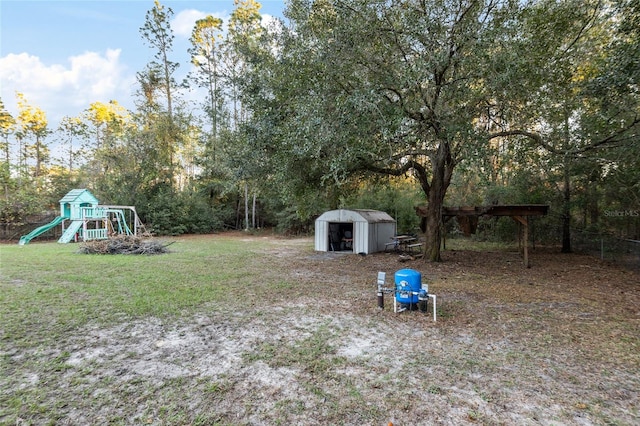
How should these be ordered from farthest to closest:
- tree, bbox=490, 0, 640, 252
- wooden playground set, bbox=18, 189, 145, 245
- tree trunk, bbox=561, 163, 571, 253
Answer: wooden playground set, bbox=18, 189, 145, 245 < tree trunk, bbox=561, 163, 571, 253 < tree, bbox=490, 0, 640, 252

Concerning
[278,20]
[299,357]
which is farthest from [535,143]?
[299,357]

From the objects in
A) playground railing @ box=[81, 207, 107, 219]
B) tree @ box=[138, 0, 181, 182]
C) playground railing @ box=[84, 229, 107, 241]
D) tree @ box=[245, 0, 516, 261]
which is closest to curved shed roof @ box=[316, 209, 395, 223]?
tree @ box=[245, 0, 516, 261]

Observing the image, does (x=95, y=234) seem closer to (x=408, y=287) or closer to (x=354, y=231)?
(x=354, y=231)

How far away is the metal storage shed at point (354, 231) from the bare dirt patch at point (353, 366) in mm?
6734

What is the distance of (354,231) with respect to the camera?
41.0 feet

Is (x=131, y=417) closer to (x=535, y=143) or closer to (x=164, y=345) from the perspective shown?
(x=164, y=345)

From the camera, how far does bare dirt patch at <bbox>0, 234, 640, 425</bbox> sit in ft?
7.99

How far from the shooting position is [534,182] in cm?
1229

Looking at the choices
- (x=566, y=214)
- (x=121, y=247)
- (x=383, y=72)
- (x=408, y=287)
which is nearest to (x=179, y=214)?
(x=121, y=247)

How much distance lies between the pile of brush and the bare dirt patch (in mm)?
7333

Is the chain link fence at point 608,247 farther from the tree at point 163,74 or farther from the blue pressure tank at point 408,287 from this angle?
the tree at point 163,74

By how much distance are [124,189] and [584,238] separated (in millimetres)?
21222

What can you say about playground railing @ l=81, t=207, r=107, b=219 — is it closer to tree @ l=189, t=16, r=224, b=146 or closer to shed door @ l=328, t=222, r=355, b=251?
tree @ l=189, t=16, r=224, b=146

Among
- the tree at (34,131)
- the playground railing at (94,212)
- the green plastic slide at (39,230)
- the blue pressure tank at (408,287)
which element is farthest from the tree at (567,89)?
the tree at (34,131)
